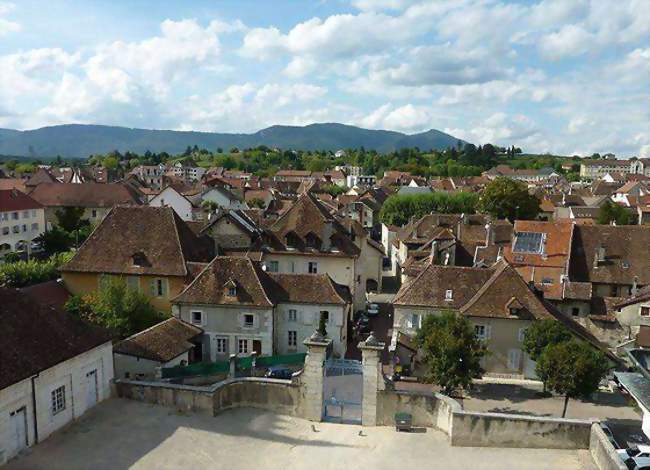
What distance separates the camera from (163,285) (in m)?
41.7

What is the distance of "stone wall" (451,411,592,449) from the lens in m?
22.9

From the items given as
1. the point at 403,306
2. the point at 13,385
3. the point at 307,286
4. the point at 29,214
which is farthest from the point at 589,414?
the point at 29,214

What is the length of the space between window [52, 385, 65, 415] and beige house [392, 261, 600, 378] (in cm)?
2077

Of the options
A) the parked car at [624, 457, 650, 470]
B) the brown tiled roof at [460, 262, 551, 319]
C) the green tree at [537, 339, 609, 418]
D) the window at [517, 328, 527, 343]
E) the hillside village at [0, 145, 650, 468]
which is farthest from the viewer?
the window at [517, 328, 527, 343]

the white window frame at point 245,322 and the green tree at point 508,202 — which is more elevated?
the green tree at point 508,202

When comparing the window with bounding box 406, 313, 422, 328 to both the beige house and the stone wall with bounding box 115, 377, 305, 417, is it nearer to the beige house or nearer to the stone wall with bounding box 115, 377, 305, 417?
the beige house

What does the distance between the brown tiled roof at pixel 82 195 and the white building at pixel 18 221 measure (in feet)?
32.3

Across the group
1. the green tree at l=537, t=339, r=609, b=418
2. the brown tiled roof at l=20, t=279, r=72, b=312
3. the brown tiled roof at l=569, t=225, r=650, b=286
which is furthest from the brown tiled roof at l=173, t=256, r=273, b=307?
the brown tiled roof at l=569, t=225, r=650, b=286

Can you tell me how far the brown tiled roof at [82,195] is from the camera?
3693 inches

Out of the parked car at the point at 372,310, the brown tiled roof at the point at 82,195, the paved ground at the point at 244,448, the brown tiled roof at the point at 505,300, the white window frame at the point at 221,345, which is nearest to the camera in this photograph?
the paved ground at the point at 244,448

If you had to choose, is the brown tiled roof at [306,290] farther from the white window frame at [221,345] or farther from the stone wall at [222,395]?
the stone wall at [222,395]

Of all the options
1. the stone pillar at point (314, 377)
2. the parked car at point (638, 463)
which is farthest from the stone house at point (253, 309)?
the parked car at point (638, 463)

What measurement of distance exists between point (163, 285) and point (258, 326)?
8835mm

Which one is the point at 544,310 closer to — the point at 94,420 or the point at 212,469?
the point at 212,469
